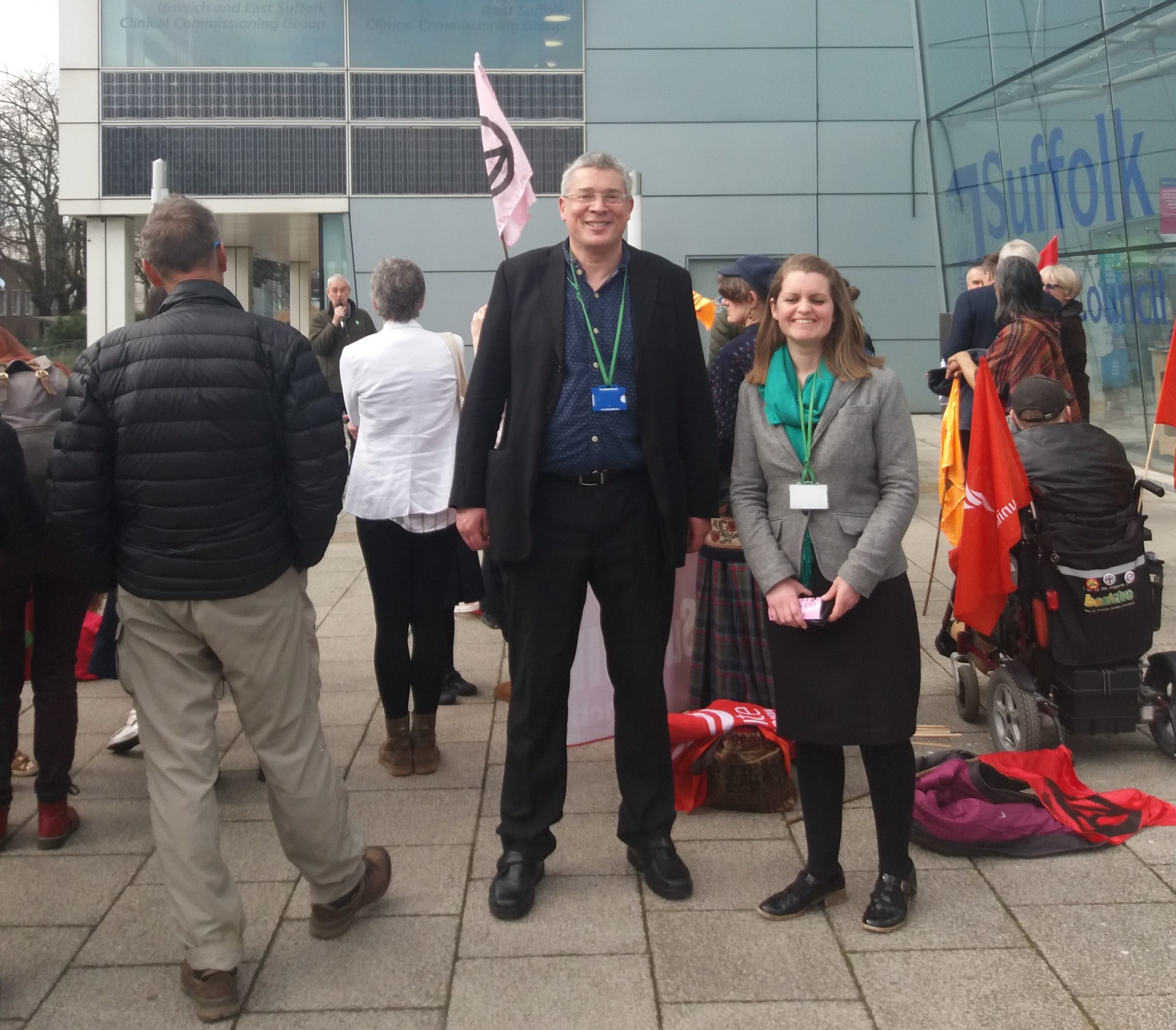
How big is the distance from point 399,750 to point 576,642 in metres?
1.31

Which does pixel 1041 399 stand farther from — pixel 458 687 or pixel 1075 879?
pixel 458 687

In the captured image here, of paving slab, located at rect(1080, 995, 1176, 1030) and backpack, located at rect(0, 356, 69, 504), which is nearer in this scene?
paving slab, located at rect(1080, 995, 1176, 1030)

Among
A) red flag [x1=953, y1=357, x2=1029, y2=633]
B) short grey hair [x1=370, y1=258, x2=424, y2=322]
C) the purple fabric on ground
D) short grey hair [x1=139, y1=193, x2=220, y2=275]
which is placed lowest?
the purple fabric on ground

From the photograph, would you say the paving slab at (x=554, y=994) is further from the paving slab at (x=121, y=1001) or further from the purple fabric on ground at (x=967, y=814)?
the purple fabric on ground at (x=967, y=814)

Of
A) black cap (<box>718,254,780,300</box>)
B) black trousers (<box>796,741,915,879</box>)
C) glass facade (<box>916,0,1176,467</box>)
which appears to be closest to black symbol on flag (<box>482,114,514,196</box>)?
black cap (<box>718,254,780,300</box>)

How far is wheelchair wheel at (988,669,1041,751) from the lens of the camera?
14.8ft

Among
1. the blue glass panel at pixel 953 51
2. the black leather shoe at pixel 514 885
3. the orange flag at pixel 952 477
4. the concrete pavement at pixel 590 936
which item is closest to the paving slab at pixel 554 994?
the concrete pavement at pixel 590 936

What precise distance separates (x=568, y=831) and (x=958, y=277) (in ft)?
44.3

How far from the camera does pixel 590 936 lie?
3.42 metres

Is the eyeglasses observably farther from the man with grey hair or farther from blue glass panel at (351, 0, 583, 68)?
→ blue glass panel at (351, 0, 583, 68)

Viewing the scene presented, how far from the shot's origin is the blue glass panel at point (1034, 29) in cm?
1204

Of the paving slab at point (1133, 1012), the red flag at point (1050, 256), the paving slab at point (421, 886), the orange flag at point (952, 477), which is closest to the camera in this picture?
the paving slab at point (1133, 1012)

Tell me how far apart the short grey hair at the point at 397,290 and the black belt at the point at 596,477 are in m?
1.40

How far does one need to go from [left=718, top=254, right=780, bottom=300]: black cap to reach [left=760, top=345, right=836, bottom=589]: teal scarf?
110 cm
